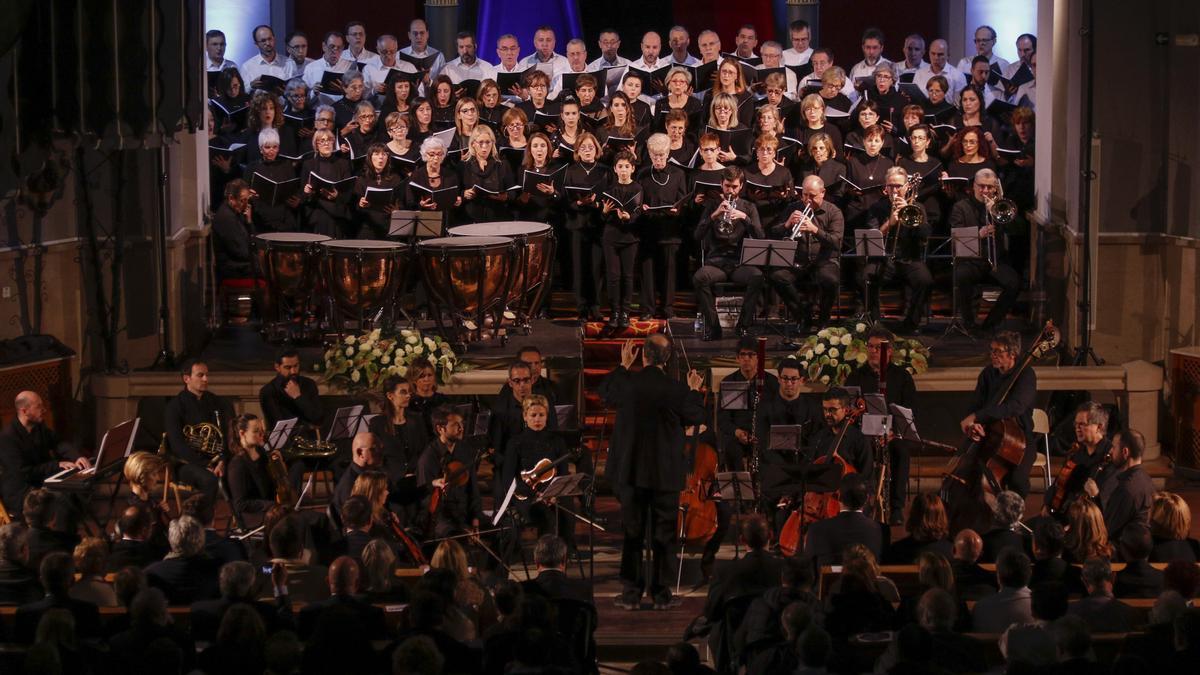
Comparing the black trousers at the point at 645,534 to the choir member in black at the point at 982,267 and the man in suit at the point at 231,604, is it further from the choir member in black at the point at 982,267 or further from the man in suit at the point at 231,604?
the choir member in black at the point at 982,267

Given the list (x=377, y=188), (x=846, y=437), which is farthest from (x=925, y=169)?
(x=846, y=437)

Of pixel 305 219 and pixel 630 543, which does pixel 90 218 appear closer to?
pixel 305 219

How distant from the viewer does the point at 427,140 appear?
1308 cm

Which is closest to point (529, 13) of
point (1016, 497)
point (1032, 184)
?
point (1032, 184)

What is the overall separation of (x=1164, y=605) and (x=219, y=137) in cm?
918

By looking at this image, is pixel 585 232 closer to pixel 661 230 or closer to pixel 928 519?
pixel 661 230

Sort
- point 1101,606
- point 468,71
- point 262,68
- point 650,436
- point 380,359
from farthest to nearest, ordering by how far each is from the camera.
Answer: point 262,68 → point 468,71 → point 380,359 → point 650,436 → point 1101,606

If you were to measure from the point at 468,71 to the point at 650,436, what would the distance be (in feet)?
21.0

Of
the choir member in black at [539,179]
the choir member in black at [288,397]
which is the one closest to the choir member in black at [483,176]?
the choir member in black at [539,179]

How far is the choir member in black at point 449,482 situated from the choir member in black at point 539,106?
14.5 ft

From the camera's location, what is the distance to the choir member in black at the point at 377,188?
13148 mm

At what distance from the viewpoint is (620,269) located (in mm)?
13086

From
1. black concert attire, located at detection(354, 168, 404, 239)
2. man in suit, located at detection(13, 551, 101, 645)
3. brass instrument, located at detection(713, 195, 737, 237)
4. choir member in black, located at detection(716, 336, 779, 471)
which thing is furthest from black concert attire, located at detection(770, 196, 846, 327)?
man in suit, located at detection(13, 551, 101, 645)

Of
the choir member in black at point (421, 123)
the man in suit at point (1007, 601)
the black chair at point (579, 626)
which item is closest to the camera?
the man in suit at point (1007, 601)
